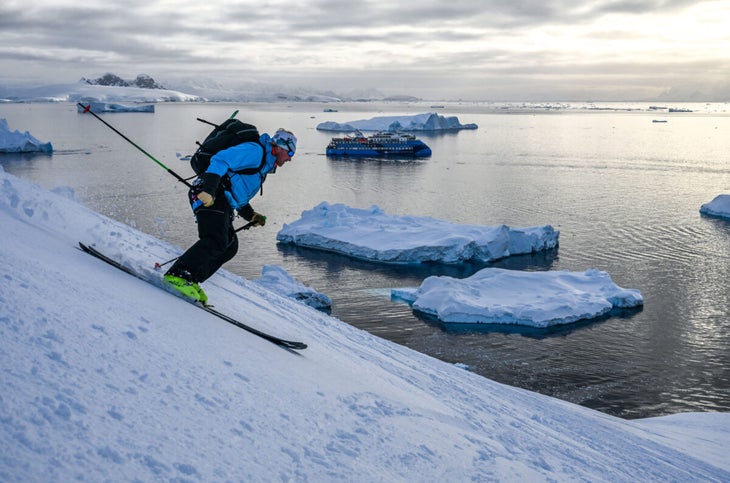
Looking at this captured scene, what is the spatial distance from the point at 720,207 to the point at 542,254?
1336cm

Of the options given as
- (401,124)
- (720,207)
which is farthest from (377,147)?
(720,207)

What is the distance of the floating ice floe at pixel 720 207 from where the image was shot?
31984 millimetres

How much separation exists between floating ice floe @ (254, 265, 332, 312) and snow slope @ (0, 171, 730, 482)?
12176 mm

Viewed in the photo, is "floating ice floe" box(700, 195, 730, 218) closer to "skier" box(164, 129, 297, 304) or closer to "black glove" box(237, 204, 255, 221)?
"black glove" box(237, 204, 255, 221)

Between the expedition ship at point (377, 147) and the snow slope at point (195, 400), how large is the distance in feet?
185

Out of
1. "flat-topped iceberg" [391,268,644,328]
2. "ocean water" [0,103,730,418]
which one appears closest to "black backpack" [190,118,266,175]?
"ocean water" [0,103,730,418]

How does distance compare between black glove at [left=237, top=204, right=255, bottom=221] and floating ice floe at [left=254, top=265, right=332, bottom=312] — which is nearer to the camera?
black glove at [left=237, top=204, right=255, bottom=221]

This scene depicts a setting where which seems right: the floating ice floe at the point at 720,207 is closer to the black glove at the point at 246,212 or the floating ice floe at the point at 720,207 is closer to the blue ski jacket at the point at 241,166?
the black glove at the point at 246,212

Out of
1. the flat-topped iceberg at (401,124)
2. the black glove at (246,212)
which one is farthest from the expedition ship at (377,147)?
the black glove at (246,212)

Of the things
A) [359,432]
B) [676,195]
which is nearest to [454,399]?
[359,432]

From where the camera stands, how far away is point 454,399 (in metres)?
4.92

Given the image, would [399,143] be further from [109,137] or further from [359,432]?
[359,432]

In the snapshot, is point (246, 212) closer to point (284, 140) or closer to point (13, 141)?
point (284, 140)

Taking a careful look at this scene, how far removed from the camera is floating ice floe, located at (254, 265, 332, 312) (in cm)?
1755
